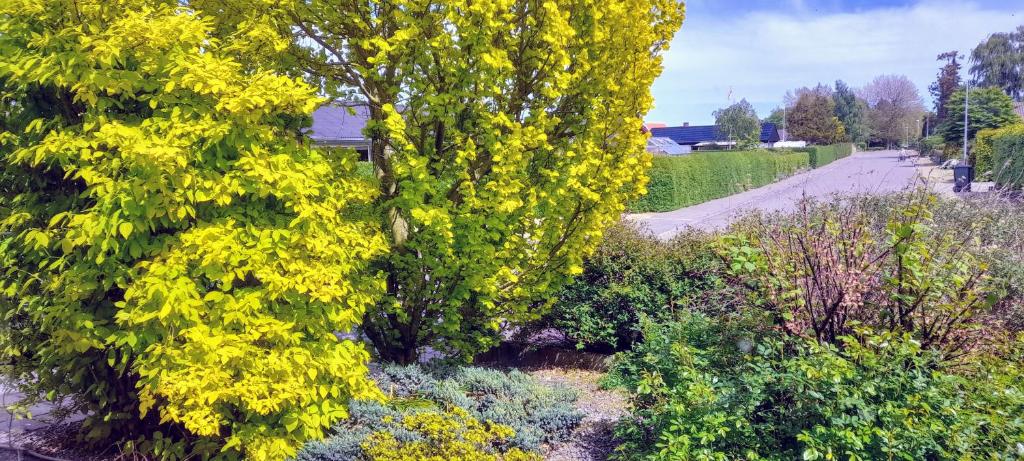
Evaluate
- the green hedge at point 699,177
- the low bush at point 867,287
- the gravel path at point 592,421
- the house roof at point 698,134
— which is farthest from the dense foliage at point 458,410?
the house roof at point 698,134

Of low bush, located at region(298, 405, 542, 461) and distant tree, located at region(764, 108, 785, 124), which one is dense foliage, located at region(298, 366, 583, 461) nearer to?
low bush, located at region(298, 405, 542, 461)

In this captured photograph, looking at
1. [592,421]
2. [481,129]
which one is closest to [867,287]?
[592,421]

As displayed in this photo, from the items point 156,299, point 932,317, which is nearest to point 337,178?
point 156,299

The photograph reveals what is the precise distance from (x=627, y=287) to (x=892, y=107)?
8459cm

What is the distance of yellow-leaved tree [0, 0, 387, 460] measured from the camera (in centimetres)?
310

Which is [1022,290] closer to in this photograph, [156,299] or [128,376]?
[156,299]

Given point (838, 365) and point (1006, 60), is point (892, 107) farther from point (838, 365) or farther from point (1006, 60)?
point (838, 365)

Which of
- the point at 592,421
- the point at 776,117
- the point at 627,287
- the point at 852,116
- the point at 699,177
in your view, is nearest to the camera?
the point at 592,421

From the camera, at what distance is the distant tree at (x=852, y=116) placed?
7500 centimetres

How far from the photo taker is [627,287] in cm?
611

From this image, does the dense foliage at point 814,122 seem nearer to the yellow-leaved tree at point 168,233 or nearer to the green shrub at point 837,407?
the green shrub at point 837,407

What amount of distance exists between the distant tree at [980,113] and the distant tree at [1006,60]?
34197 millimetres

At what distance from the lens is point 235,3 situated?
14.2 feet

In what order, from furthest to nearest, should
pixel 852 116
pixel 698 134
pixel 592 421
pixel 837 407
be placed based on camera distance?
1. pixel 852 116
2. pixel 698 134
3. pixel 592 421
4. pixel 837 407
